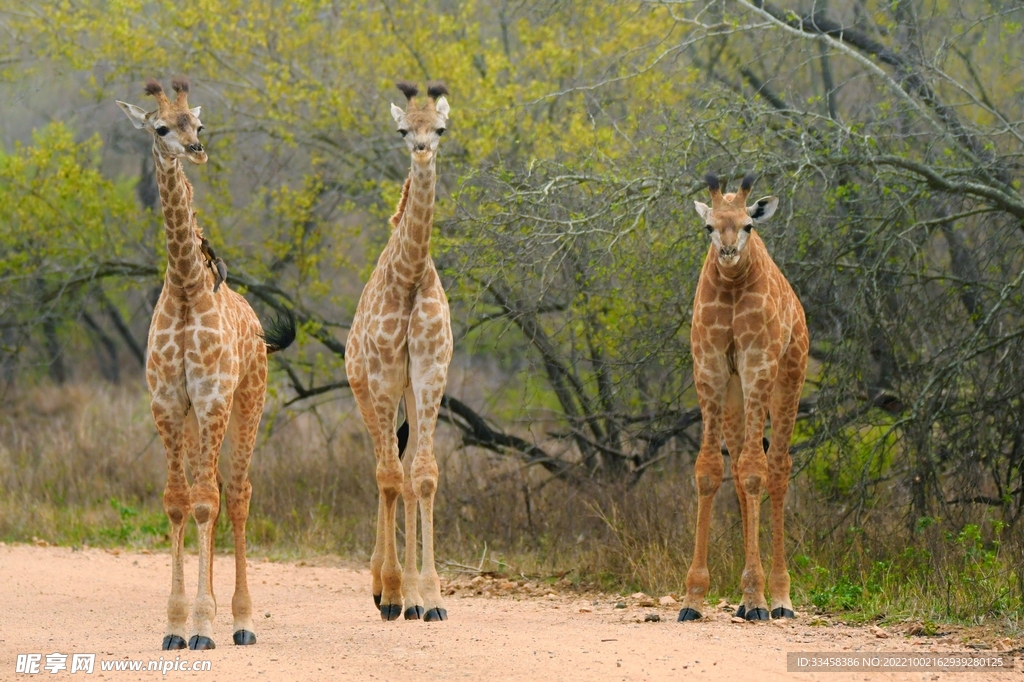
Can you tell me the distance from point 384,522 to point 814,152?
15.4ft

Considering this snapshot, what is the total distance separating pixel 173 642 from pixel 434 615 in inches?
66.8

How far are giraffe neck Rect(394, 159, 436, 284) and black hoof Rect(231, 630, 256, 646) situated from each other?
2510 millimetres

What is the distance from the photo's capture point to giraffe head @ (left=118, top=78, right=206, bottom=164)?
7.06m

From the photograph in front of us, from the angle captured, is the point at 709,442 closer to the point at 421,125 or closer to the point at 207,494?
the point at 421,125

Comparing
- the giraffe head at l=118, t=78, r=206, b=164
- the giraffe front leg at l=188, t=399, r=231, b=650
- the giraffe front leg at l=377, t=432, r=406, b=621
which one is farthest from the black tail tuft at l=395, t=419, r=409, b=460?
the giraffe head at l=118, t=78, r=206, b=164

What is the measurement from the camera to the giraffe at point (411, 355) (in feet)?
26.4

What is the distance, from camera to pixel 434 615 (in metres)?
7.97

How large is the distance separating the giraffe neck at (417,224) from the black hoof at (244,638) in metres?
2.51

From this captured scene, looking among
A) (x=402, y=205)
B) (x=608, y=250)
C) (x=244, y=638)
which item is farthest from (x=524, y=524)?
Answer: (x=244, y=638)

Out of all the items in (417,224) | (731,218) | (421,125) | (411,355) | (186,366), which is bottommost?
(186,366)

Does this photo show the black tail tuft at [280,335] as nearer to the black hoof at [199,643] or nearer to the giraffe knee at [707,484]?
the black hoof at [199,643]

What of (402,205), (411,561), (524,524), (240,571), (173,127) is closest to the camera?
(173,127)

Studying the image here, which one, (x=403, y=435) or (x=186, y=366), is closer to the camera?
(x=186, y=366)

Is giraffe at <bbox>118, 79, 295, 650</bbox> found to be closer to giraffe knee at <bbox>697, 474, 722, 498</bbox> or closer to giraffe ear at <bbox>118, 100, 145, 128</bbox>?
giraffe ear at <bbox>118, 100, 145, 128</bbox>
